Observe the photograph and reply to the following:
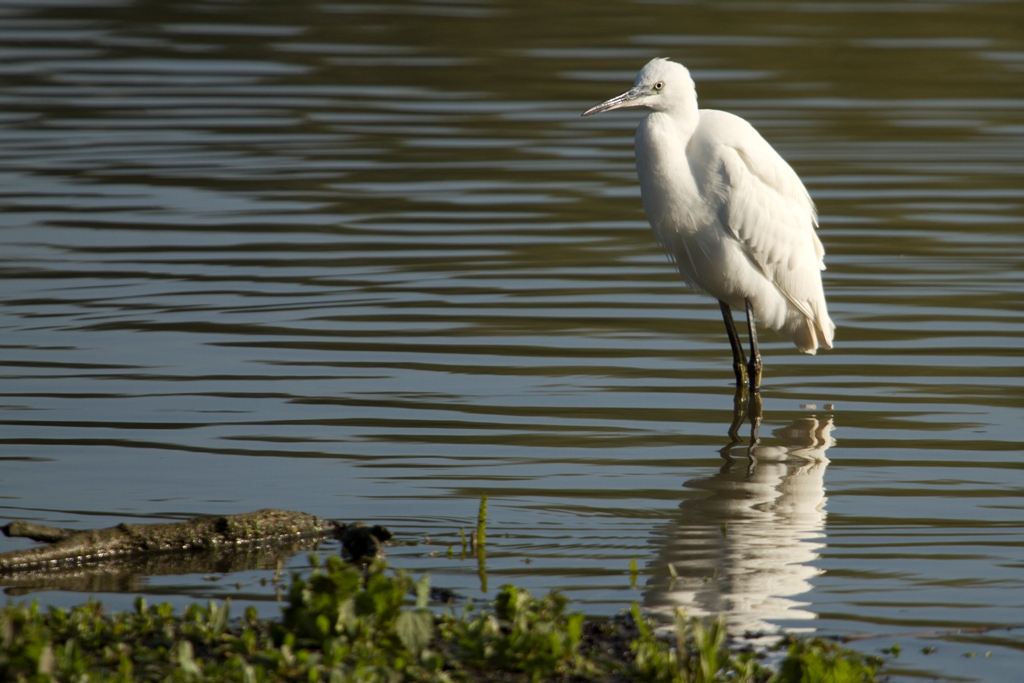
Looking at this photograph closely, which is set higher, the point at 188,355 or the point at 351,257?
the point at 351,257

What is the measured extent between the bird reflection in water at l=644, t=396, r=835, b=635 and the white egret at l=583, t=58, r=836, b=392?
116 cm

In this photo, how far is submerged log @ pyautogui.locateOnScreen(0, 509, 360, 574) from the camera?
5031mm

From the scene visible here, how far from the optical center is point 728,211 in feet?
27.0

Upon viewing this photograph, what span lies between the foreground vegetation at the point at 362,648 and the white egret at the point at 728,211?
409 cm

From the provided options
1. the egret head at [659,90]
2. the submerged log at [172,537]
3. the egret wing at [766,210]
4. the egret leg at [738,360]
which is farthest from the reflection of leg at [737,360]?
the submerged log at [172,537]

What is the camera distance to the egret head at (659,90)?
797 centimetres

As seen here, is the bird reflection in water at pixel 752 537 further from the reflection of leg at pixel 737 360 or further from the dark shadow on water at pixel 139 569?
the dark shadow on water at pixel 139 569

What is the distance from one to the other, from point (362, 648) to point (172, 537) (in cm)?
142

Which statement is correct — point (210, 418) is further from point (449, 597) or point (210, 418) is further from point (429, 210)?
point (429, 210)

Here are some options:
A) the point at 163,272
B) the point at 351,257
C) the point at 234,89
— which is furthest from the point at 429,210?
the point at 234,89

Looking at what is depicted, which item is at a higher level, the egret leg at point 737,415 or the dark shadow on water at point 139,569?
the egret leg at point 737,415

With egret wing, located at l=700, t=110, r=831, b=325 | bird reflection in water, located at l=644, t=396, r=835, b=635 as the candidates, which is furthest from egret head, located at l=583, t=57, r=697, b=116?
bird reflection in water, located at l=644, t=396, r=835, b=635

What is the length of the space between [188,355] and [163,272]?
7.51 ft

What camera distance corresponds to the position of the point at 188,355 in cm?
866
